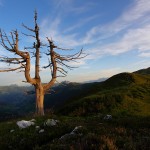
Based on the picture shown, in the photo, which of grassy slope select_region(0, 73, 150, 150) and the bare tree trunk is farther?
the bare tree trunk

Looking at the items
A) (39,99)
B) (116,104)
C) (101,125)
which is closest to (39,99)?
(39,99)

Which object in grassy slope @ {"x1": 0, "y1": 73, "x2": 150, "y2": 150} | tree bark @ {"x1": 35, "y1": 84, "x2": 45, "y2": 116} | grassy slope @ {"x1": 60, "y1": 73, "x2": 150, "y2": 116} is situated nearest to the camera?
grassy slope @ {"x1": 0, "y1": 73, "x2": 150, "y2": 150}

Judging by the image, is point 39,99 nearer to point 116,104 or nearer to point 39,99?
point 39,99

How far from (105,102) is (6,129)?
12822 mm

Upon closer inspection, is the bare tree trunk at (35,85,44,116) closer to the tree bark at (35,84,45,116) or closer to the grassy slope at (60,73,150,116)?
the tree bark at (35,84,45,116)

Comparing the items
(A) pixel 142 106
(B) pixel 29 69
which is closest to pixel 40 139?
(B) pixel 29 69

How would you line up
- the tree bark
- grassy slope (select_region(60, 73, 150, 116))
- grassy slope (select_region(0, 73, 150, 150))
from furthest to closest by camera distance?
1. the tree bark
2. grassy slope (select_region(60, 73, 150, 116))
3. grassy slope (select_region(0, 73, 150, 150))

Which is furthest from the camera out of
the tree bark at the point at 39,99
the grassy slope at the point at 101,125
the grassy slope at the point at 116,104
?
the tree bark at the point at 39,99

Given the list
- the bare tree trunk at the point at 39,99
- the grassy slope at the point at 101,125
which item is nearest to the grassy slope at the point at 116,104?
the grassy slope at the point at 101,125

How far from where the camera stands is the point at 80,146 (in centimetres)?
991

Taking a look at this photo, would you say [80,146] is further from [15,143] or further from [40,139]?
[15,143]

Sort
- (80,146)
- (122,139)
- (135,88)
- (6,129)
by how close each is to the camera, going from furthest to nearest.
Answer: (135,88) → (6,129) → (122,139) → (80,146)

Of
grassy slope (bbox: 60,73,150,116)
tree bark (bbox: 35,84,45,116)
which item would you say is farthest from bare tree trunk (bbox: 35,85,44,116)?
grassy slope (bbox: 60,73,150,116)

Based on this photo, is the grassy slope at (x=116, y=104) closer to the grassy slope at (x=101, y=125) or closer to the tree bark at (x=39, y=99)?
the grassy slope at (x=101, y=125)
